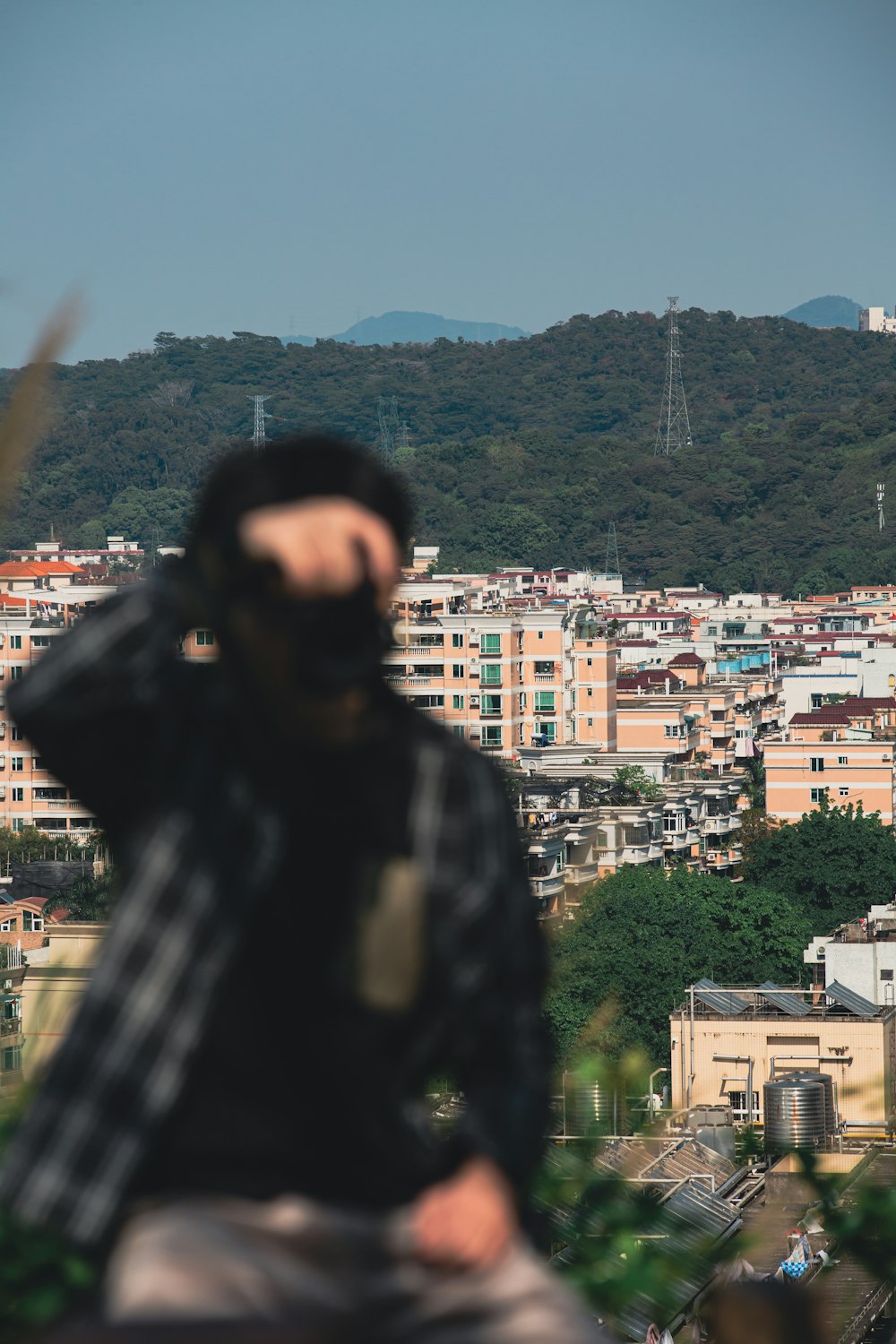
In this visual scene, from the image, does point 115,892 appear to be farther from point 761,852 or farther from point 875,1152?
point 761,852

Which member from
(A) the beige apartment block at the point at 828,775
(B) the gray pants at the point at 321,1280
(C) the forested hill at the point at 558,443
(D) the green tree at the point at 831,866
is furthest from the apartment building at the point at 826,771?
(C) the forested hill at the point at 558,443

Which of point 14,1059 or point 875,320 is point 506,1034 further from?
point 875,320

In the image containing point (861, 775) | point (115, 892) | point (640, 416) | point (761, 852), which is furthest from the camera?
point (640, 416)

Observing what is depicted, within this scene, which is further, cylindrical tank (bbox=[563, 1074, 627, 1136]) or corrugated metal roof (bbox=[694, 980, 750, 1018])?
corrugated metal roof (bbox=[694, 980, 750, 1018])

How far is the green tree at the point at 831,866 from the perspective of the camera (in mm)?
27781

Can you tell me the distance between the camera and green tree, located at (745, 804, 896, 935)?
27.8 m

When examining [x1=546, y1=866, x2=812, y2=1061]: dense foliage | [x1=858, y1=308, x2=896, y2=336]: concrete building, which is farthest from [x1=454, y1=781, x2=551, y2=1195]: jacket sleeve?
[x1=858, y1=308, x2=896, y2=336]: concrete building

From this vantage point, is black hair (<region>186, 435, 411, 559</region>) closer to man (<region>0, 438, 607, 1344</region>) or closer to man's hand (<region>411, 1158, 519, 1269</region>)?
man (<region>0, 438, 607, 1344</region>)

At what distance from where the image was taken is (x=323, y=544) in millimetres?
1227

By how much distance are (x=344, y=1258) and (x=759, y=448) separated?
88.7 metres

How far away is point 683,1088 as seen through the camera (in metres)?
15.4

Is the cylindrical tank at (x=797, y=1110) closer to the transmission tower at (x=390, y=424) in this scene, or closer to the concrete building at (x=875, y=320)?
the transmission tower at (x=390, y=424)

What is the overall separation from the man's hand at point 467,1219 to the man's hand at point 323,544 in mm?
322

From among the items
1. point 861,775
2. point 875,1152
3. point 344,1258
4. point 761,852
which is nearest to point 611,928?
point 761,852
